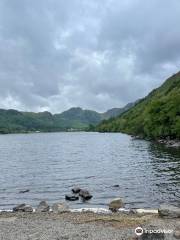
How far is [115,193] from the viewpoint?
46062mm

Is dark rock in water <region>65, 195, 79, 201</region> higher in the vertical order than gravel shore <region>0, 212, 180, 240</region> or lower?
lower

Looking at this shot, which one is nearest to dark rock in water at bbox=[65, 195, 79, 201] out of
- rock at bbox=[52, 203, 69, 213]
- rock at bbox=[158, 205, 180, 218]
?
rock at bbox=[52, 203, 69, 213]

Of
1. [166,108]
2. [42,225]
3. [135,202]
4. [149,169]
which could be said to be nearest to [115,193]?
[135,202]

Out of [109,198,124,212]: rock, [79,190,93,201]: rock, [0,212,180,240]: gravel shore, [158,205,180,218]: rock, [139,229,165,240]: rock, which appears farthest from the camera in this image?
[79,190,93,201]: rock

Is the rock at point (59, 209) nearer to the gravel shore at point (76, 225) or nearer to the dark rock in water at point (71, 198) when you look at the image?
the gravel shore at point (76, 225)

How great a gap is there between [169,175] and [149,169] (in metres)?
10.0

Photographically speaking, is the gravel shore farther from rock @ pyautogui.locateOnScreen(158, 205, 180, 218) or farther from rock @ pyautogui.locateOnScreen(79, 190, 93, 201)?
rock @ pyautogui.locateOnScreen(79, 190, 93, 201)

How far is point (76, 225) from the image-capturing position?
26.9 metres

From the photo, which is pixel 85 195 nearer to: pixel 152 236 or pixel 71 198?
pixel 71 198

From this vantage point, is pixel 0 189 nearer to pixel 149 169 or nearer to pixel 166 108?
pixel 149 169

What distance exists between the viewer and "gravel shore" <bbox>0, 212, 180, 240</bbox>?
76.2 feet

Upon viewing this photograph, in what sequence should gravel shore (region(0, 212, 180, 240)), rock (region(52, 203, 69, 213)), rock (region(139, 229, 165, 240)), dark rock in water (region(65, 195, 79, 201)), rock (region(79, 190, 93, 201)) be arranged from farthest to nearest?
rock (region(79, 190, 93, 201)), dark rock in water (region(65, 195, 79, 201)), rock (region(52, 203, 69, 213)), gravel shore (region(0, 212, 180, 240)), rock (region(139, 229, 165, 240))

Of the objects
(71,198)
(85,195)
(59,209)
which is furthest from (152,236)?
(85,195)

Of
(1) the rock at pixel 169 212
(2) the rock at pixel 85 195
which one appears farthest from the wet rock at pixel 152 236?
(2) the rock at pixel 85 195
